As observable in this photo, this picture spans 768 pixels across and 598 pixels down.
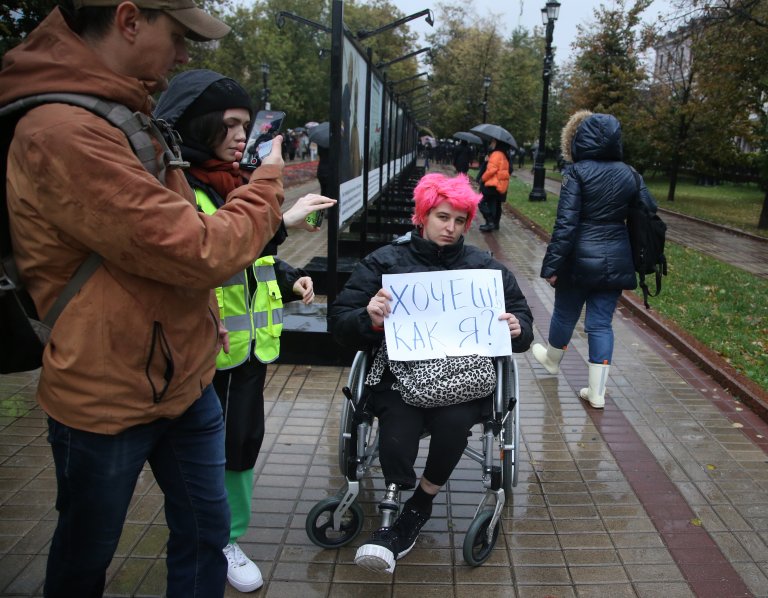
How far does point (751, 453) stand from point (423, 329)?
2526mm

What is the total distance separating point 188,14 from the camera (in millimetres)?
1614

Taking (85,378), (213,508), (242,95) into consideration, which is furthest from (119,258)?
(242,95)

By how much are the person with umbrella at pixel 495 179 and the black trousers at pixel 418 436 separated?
1065 cm

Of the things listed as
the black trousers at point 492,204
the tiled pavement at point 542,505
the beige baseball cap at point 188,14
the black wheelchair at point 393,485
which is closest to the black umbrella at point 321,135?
the black trousers at point 492,204

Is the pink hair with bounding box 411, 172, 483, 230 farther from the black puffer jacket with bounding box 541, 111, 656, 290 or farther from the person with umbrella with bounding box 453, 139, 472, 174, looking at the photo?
the person with umbrella with bounding box 453, 139, 472, 174

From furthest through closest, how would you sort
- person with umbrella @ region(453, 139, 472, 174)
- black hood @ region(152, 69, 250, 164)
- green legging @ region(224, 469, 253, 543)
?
person with umbrella @ region(453, 139, 472, 174) < green legging @ region(224, 469, 253, 543) < black hood @ region(152, 69, 250, 164)

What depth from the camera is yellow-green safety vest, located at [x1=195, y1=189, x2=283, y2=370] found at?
258 cm

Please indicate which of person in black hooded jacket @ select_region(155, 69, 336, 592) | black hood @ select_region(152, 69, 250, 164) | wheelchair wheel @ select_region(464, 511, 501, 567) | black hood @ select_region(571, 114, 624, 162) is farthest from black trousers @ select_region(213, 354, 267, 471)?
black hood @ select_region(571, 114, 624, 162)

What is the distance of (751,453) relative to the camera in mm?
4188

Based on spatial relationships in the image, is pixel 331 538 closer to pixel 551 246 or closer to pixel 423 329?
pixel 423 329

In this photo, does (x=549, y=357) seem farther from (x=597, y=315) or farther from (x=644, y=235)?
(x=644, y=235)

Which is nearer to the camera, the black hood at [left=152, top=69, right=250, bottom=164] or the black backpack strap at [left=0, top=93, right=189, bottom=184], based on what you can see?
the black backpack strap at [left=0, top=93, right=189, bottom=184]

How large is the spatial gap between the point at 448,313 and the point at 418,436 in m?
Answer: 0.55

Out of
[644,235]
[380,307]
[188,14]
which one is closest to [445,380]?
Result: [380,307]
